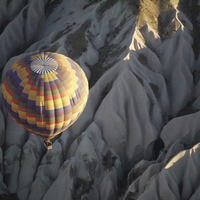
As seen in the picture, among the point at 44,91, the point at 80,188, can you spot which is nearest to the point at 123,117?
the point at 80,188

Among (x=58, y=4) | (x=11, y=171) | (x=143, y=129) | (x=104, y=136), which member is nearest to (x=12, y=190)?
(x=11, y=171)

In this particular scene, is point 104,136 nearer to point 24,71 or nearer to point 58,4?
point 24,71

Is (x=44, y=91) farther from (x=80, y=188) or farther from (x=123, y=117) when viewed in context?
(x=123, y=117)

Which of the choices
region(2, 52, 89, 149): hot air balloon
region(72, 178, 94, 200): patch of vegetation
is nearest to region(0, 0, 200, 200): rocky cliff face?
region(72, 178, 94, 200): patch of vegetation

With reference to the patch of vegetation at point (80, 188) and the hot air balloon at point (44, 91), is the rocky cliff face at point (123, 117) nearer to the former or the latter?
the patch of vegetation at point (80, 188)

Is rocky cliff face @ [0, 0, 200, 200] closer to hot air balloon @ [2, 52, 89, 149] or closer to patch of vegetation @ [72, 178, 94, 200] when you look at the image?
patch of vegetation @ [72, 178, 94, 200]

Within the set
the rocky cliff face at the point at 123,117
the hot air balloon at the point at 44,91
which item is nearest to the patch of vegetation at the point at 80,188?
the rocky cliff face at the point at 123,117
